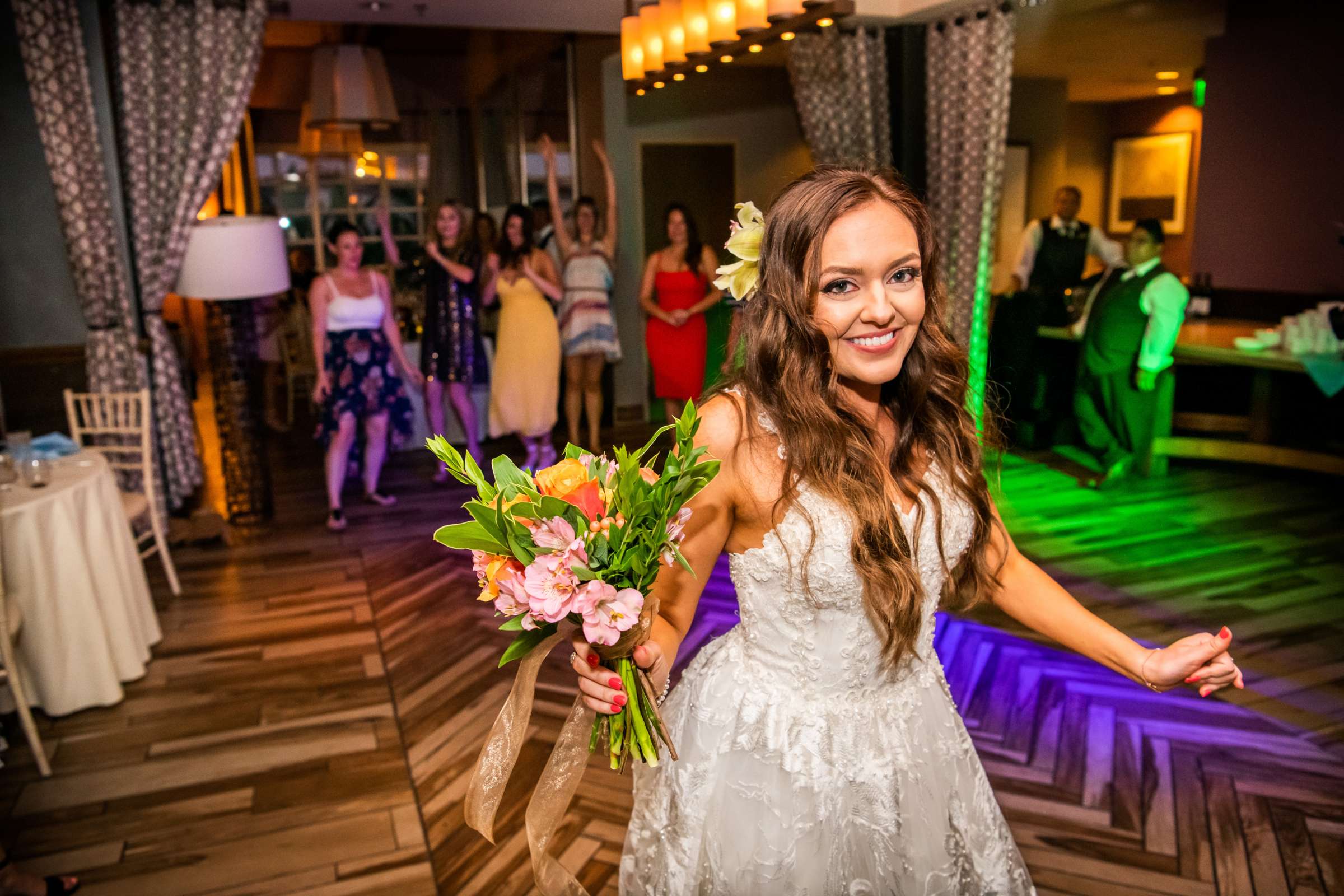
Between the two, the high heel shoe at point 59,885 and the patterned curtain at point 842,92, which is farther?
the patterned curtain at point 842,92

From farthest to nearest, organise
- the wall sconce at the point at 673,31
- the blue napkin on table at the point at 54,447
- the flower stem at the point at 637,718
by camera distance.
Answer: the wall sconce at the point at 673,31, the blue napkin on table at the point at 54,447, the flower stem at the point at 637,718

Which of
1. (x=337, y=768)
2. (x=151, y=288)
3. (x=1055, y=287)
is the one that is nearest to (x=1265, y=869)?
(x=337, y=768)

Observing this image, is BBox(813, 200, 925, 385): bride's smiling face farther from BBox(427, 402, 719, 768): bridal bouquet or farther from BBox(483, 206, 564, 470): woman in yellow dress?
BBox(483, 206, 564, 470): woman in yellow dress

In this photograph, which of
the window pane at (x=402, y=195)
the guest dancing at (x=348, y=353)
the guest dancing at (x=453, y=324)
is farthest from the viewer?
the window pane at (x=402, y=195)

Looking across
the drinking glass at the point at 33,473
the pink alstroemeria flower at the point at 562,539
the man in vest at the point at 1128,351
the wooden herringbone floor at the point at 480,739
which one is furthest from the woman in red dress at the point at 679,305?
the pink alstroemeria flower at the point at 562,539

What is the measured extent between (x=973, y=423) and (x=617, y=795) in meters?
1.74

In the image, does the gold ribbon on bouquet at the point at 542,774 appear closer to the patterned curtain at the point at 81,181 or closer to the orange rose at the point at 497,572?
the orange rose at the point at 497,572

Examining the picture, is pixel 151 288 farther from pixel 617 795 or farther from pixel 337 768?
pixel 617 795

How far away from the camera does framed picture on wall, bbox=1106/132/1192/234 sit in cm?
826

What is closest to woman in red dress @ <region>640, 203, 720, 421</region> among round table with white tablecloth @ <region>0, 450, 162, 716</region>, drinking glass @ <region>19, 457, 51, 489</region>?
round table with white tablecloth @ <region>0, 450, 162, 716</region>

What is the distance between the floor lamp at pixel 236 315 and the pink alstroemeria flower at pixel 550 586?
448 centimetres

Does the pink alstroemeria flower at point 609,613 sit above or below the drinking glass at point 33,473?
above

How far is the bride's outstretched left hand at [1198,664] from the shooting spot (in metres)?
1.38

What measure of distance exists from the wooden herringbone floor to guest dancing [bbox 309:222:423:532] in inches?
32.6
